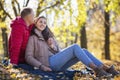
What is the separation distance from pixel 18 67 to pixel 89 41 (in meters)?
35.2

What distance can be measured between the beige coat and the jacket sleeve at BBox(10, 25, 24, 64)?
0.66ft

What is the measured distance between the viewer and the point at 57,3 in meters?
19.6

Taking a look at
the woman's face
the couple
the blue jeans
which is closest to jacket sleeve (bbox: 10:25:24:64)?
the couple

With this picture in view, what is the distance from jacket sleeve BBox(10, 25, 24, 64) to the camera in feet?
25.5

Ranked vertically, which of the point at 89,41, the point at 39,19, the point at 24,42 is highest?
the point at 39,19

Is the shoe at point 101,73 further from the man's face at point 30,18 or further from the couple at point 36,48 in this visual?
the man's face at point 30,18

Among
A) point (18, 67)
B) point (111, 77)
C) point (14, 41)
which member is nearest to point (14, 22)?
point (14, 41)

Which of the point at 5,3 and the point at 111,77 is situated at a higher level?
the point at 5,3

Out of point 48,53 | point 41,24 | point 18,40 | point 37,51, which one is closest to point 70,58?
point 48,53

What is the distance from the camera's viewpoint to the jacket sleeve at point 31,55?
25.2 feet

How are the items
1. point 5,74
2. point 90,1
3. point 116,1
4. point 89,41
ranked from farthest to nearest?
point 89,41 < point 90,1 < point 116,1 < point 5,74

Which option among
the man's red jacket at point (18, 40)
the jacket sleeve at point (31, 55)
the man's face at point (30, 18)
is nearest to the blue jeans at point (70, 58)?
the jacket sleeve at point (31, 55)

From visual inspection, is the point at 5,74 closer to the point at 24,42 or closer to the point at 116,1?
the point at 24,42

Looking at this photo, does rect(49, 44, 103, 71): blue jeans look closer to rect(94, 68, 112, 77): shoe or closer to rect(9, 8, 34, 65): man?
rect(94, 68, 112, 77): shoe
